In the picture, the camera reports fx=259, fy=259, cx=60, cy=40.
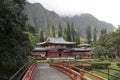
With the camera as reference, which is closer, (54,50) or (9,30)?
(9,30)

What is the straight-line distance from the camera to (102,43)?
93250 millimetres

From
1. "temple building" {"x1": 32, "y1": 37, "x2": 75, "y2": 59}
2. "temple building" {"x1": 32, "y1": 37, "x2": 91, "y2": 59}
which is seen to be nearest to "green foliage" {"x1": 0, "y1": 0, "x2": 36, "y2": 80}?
"temple building" {"x1": 32, "y1": 37, "x2": 91, "y2": 59}

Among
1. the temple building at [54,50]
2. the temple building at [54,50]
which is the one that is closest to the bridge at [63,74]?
the temple building at [54,50]

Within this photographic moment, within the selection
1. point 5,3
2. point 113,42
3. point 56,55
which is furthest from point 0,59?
point 56,55

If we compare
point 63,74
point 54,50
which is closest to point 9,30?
point 63,74

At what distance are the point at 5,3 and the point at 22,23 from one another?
10.6 ft

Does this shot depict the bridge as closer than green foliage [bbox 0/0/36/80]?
Yes

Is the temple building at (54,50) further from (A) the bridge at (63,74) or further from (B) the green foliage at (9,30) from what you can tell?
(B) the green foliage at (9,30)

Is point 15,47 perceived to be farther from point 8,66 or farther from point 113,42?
point 113,42

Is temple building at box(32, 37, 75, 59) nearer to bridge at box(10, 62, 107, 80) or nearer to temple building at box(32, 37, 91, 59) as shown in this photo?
temple building at box(32, 37, 91, 59)

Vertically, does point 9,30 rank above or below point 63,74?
above

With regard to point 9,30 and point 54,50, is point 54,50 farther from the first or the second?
point 9,30

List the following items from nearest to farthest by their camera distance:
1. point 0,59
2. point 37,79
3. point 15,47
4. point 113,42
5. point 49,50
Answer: point 0,59
point 37,79
point 15,47
point 113,42
point 49,50

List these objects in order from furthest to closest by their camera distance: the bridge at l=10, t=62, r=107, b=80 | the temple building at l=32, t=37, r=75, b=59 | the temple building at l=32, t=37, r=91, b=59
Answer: the temple building at l=32, t=37, r=75, b=59 → the temple building at l=32, t=37, r=91, b=59 → the bridge at l=10, t=62, r=107, b=80
